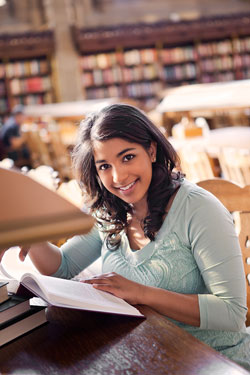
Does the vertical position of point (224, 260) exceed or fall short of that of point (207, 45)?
it falls short

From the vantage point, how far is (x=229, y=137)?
3904 millimetres

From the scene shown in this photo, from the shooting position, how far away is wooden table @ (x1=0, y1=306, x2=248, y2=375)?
83cm

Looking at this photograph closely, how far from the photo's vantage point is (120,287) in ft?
→ 3.75

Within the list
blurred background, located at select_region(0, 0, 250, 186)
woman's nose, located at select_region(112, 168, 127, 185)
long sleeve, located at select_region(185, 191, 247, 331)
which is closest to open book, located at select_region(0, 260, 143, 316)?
long sleeve, located at select_region(185, 191, 247, 331)

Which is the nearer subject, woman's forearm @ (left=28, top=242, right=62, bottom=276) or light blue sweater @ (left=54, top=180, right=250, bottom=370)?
light blue sweater @ (left=54, top=180, right=250, bottom=370)

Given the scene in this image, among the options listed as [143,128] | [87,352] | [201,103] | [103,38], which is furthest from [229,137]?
[103,38]

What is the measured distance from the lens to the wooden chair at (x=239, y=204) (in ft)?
5.00

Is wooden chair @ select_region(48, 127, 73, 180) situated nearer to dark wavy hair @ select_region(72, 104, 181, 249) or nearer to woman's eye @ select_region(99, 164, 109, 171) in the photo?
dark wavy hair @ select_region(72, 104, 181, 249)

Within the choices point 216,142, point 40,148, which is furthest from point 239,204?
point 40,148

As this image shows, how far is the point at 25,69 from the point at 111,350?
31.2ft

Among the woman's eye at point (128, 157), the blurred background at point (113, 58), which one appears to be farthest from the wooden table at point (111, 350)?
the blurred background at point (113, 58)

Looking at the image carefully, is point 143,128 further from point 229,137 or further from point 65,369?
point 229,137

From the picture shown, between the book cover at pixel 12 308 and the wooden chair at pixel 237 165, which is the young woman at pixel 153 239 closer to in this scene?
the book cover at pixel 12 308

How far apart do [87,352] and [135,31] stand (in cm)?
953
